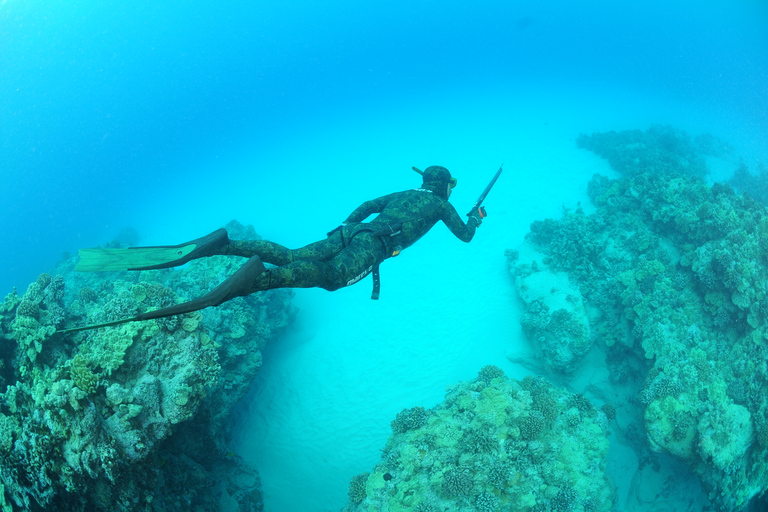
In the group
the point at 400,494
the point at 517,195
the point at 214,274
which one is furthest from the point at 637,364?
the point at 214,274

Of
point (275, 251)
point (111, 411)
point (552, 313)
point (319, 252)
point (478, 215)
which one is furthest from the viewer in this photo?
point (552, 313)

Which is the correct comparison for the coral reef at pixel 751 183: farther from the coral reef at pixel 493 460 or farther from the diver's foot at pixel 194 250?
the diver's foot at pixel 194 250

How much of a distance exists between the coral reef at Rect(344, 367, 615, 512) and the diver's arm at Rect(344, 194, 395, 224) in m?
4.61

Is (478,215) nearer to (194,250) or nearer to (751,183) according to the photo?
(194,250)

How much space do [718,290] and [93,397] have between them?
1435 cm

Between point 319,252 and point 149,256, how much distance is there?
226 centimetres

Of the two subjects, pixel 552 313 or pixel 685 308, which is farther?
pixel 552 313

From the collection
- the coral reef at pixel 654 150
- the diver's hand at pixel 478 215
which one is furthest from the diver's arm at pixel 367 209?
the coral reef at pixel 654 150

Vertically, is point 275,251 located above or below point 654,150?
below

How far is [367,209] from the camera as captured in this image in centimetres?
638

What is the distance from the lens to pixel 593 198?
1655 centimetres

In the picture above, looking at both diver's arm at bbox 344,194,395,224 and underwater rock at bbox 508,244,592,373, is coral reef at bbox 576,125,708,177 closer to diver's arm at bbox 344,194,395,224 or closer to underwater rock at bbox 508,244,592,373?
underwater rock at bbox 508,244,592,373

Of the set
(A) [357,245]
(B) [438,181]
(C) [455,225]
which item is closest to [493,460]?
(C) [455,225]

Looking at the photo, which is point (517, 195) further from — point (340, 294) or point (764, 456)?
point (764, 456)
